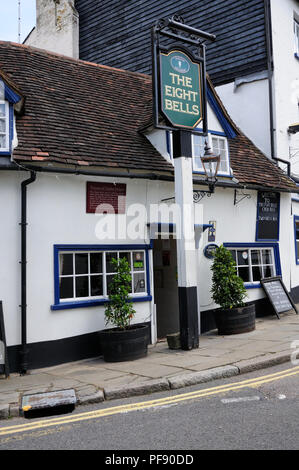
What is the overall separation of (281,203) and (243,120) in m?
3.04

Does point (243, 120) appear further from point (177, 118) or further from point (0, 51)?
point (0, 51)

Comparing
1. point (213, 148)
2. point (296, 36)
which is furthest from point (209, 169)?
point (296, 36)

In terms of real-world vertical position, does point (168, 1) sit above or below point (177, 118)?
above

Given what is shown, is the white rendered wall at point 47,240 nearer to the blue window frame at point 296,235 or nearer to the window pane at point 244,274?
the window pane at point 244,274

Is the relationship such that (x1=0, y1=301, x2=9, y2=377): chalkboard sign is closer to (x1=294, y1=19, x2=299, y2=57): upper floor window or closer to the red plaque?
the red plaque

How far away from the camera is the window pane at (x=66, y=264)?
8906mm

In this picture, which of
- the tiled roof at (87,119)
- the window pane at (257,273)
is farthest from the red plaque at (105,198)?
the window pane at (257,273)

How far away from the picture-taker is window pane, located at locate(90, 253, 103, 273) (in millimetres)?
9328

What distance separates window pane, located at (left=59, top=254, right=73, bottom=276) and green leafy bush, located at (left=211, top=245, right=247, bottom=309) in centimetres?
333

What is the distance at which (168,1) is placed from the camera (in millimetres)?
16656

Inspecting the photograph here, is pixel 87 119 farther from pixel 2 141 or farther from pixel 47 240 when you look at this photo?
pixel 47 240

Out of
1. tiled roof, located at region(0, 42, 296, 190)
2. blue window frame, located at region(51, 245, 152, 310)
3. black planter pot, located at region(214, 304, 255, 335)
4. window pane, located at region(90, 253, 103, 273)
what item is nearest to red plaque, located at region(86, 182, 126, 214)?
tiled roof, located at region(0, 42, 296, 190)

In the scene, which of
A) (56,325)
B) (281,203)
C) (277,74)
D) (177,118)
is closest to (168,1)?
(277,74)
